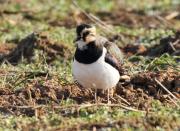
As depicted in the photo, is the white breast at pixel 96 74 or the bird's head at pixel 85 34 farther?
the bird's head at pixel 85 34

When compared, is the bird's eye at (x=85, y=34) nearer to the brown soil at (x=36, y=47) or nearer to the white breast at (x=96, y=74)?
the white breast at (x=96, y=74)

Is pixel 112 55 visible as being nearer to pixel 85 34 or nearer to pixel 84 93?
pixel 85 34

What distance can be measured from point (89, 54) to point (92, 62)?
0.30 feet

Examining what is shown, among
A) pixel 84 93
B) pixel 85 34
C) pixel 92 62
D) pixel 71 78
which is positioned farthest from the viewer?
pixel 71 78

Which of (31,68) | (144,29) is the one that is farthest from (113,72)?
(144,29)

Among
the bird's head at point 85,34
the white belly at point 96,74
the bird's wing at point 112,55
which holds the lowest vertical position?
the white belly at point 96,74

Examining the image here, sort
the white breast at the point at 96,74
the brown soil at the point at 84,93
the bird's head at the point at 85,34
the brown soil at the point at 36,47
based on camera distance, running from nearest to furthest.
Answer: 1. the white breast at the point at 96,74
2. the bird's head at the point at 85,34
3. the brown soil at the point at 84,93
4. the brown soil at the point at 36,47

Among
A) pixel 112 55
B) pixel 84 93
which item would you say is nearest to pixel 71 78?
pixel 84 93

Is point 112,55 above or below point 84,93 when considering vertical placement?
above

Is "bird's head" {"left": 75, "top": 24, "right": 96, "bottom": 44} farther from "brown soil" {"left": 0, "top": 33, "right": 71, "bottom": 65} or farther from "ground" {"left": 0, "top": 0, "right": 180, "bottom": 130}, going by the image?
"brown soil" {"left": 0, "top": 33, "right": 71, "bottom": 65}

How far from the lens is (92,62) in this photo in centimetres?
708

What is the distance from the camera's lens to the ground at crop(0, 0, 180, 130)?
668 centimetres

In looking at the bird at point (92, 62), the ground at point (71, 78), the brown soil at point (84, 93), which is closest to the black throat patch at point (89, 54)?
the bird at point (92, 62)

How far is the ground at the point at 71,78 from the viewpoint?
6.68 m
